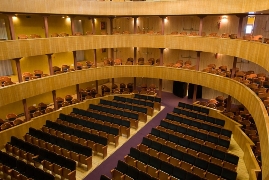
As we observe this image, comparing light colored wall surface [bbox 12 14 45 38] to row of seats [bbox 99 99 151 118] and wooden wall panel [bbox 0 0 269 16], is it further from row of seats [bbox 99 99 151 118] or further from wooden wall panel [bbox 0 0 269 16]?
row of seats [bbox 99 99 151 118]

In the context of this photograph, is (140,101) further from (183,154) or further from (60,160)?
(60,160)

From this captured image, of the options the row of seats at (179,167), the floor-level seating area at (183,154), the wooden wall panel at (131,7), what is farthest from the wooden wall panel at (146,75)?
the wooden wall panel at (131,7)

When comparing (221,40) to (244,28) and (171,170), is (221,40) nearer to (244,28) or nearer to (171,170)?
(244,28)

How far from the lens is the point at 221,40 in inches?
526

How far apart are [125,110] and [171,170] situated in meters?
6.82

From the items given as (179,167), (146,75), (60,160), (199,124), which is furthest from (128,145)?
(146,75)

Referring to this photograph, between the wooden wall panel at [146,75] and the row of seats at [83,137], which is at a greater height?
the wooden wall panel at [146,75]

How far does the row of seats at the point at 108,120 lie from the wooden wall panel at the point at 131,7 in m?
6.44

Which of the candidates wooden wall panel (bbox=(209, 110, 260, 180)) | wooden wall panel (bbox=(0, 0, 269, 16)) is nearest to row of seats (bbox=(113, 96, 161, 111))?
wooden wall panel (bbox=(209, 110, 260, 180))

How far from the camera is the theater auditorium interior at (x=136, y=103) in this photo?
903 cm

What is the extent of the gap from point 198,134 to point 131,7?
1056 centimetres

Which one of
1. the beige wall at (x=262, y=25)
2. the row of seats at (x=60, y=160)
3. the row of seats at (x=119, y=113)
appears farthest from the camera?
the beige wall at (x=262, y=25)

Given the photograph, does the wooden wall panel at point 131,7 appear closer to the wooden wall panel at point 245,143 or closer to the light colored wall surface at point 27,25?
the light colored wall surface at point 27,25

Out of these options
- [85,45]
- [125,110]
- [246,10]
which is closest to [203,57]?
[246,10]
